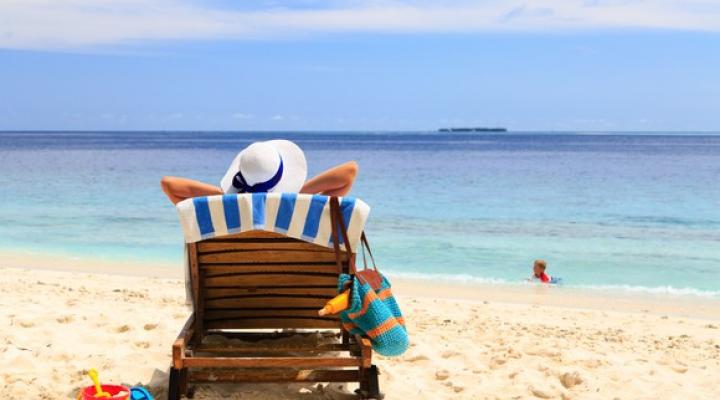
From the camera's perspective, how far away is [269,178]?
11.6 ft

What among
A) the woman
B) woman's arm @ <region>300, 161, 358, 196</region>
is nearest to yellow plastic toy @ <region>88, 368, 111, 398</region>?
the woman

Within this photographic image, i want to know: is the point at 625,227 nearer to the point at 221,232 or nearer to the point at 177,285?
the point at 177,285

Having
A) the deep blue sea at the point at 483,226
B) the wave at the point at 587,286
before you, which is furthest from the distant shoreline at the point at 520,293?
the deep blue sea at the point at 483,226

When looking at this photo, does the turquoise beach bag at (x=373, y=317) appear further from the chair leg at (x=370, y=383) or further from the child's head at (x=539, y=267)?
the child's head at (x=539, y=267)

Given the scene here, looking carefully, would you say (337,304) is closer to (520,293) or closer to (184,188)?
(184,188)

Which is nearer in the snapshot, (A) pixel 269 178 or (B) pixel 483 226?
(A) pixel 269 178

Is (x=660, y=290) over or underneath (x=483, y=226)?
underneath

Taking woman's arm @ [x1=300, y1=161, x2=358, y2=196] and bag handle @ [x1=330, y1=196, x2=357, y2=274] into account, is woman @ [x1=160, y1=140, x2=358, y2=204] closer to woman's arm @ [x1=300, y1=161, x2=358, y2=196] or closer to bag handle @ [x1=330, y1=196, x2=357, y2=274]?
woman's arm @ [x1=300, y1=161, x2=358, y2=196]

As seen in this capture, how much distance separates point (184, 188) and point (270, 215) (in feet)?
1.46

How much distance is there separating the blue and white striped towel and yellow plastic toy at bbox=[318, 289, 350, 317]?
0.23 m

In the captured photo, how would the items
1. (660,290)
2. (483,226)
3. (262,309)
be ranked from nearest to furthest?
(262,309) → (660,290) → (483,226)

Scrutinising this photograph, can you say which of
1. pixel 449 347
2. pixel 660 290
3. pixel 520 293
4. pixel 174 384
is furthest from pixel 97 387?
pixel 660 290

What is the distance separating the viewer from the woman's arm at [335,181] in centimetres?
359

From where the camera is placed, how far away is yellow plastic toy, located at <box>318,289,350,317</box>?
324 centimetres
